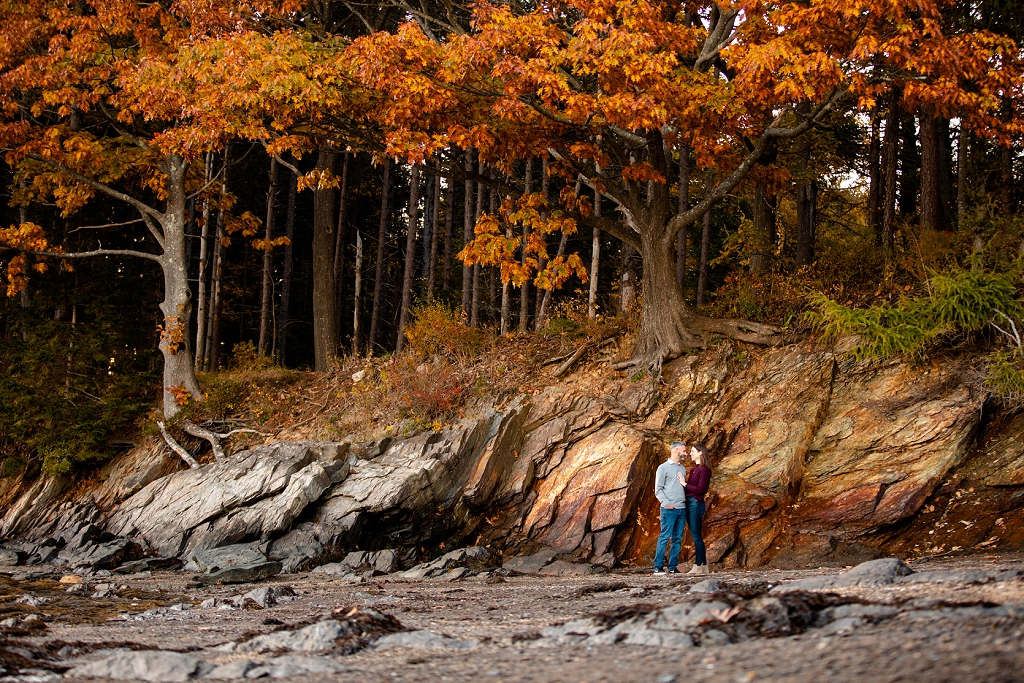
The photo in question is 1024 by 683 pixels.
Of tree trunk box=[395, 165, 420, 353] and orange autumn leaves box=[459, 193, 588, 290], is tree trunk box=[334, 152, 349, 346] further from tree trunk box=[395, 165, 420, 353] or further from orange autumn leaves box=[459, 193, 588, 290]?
orange autumn leaves box=[459, 193, 588, 290]

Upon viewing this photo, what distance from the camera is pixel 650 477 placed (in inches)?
504

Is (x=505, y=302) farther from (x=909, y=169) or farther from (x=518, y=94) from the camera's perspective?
(x=909, y=169)

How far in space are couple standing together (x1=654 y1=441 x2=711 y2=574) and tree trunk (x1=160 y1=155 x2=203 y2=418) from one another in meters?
12.1

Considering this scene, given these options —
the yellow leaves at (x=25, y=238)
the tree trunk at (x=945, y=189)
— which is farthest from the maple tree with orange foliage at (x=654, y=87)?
the yellow leaves at (x=25, y=238)

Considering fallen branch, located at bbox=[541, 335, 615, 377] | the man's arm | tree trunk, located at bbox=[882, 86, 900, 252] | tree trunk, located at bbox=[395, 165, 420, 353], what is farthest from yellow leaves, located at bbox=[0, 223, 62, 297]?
tree trunk, located at bbox=[882, 86, 900, 252]

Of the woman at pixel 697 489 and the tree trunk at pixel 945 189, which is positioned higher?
the tree trunk at pixel 945 189

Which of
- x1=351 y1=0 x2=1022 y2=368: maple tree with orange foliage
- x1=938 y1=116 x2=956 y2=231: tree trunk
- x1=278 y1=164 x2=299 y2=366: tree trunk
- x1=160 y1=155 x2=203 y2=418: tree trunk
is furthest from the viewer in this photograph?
x1=278 y1=164 x2=299 y2=366: tree trunk

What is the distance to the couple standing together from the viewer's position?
10875mm

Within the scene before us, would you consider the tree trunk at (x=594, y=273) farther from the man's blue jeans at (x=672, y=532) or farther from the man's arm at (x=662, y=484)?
the man's blue jeans at (x=672, y=532)

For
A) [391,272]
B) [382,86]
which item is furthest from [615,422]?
[391,272]

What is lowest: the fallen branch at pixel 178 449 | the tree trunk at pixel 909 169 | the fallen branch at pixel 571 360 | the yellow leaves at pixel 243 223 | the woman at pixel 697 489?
the fallen branch at pixel 178 449

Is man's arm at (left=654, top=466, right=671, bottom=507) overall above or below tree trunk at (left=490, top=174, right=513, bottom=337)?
below

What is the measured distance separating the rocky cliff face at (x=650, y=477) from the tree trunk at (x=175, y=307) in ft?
10.6

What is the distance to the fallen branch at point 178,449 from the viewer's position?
55.9ft
